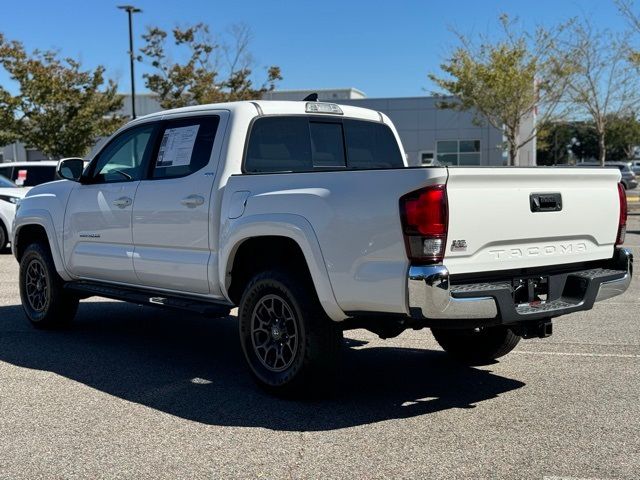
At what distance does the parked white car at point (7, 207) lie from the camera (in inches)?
587

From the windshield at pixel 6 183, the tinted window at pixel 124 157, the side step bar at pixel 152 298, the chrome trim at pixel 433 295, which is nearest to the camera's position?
the chrome trim at pixel 433 295

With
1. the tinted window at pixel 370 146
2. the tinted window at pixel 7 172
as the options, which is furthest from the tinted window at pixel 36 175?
the tinted window at pixel 370 146

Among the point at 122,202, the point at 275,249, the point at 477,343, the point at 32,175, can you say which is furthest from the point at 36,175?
the point at 477,343

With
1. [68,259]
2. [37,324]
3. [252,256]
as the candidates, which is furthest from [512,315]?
[37,324]

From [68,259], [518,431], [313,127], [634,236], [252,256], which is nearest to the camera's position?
[518,431]

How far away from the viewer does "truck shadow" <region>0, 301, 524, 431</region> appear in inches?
197

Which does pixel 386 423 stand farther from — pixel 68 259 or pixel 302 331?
pixel 68 259

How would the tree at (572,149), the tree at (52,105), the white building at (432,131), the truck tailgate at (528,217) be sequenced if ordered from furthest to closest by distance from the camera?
1. the tree at (572,149)
2. the white building at (432,131)
3. the tree at (52,105)
4. the truck tailgate at (528,217)

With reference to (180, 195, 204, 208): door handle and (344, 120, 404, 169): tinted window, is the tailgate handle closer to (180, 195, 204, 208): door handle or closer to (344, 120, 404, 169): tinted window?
(344, 120, 404, 169): tinted window

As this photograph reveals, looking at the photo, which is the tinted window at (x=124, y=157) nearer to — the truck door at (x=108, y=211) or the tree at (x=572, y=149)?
the truck door at (x=108, y=211)

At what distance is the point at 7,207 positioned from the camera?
15.0 m

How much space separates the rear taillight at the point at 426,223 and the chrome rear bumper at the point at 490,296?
9 centimetres

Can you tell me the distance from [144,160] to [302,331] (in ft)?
Result: 7.86

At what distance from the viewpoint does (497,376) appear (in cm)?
591
